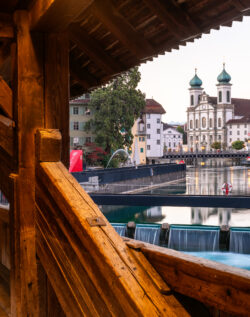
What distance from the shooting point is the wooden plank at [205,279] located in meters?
1.54

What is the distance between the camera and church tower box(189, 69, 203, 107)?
13950 cm

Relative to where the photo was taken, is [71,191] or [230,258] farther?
[230,258]

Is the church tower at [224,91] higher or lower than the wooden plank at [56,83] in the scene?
higher

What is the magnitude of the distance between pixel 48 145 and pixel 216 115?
131 meters

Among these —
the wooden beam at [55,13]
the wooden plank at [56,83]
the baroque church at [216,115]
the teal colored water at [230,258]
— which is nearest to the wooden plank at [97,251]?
the wooden plank at [56,83]

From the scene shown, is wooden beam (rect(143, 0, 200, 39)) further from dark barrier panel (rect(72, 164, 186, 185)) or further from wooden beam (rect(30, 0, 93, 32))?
dark barrier panel (rect(72, 164, 186, 185))

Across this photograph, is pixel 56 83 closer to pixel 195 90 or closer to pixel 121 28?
pixel 121 28

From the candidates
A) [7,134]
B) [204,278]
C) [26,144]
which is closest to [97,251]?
[204,278]

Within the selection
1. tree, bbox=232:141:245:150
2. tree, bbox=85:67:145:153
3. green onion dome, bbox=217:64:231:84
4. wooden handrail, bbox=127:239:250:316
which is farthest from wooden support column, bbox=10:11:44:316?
green onion dome, bbox=217:64:231:84

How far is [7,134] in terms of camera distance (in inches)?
103

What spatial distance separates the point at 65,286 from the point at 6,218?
4.92ft

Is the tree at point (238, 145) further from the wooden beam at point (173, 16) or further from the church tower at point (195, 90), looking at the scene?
the wooden beam at point (173, 16)

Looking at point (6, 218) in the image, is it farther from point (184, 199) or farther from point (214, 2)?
point (184, 199)

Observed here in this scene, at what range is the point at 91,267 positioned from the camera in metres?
1.90
